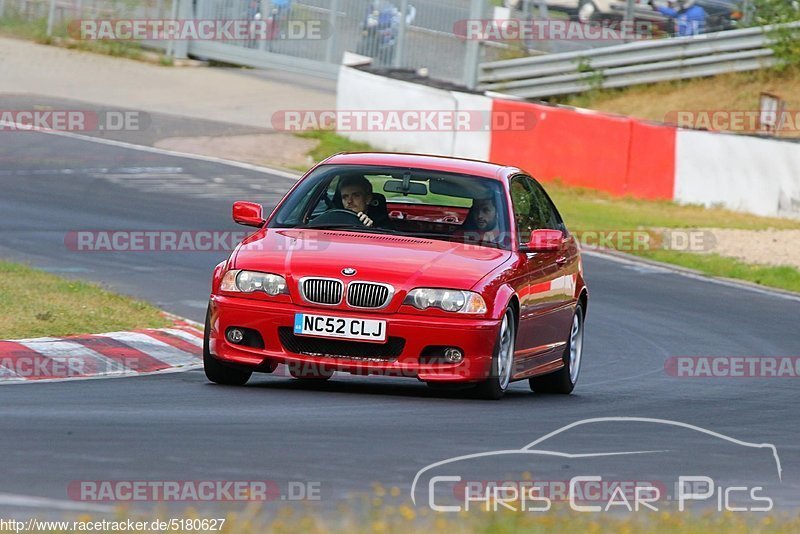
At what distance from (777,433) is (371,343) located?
2.28 metres

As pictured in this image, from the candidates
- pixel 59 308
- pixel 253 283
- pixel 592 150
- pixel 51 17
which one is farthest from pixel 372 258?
pixel 51 17

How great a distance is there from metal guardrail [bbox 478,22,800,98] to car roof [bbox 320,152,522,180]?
23.2 metres

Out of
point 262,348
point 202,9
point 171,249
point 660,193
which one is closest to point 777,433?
point 262,348

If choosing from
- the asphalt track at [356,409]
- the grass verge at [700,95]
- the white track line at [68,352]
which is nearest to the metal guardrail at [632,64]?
the grass verge at [700,95]

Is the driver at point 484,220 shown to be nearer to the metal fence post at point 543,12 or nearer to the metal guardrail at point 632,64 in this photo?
the metal guardrail at point 632,64

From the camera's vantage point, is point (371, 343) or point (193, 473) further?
point (371, 343)

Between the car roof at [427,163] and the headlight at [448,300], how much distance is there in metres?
1.41

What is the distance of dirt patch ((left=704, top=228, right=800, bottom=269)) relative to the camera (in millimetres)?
20500

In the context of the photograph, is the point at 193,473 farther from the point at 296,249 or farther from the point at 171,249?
the point at 171,249

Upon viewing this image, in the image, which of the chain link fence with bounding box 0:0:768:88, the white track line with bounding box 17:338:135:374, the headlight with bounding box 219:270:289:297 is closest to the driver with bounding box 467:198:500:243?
the headlight with bounding box 219:270:289:297

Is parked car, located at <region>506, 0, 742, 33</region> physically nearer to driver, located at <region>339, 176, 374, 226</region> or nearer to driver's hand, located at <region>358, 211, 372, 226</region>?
driver, located at <region>339, 176, 374, 226</region>

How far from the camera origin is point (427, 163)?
10.6m

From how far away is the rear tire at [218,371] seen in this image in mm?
9602

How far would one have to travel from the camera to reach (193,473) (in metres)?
6.32
